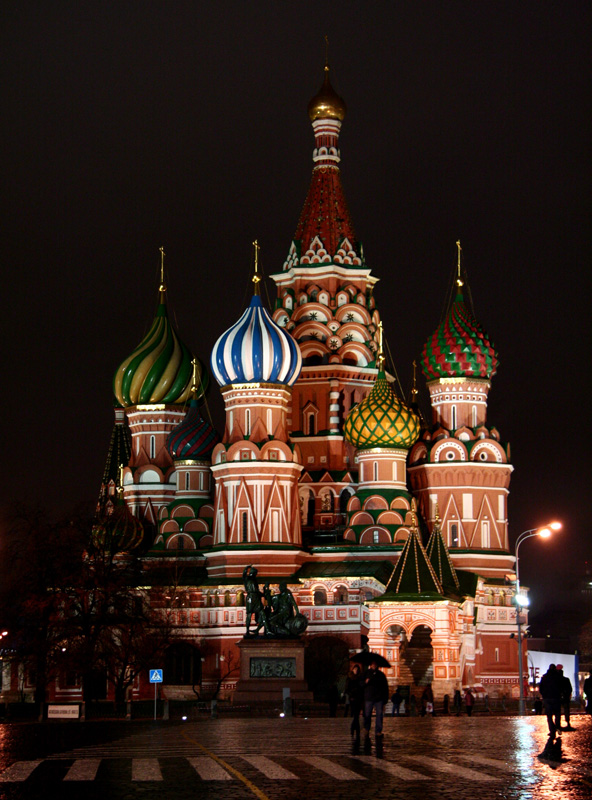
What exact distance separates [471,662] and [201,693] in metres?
10.0

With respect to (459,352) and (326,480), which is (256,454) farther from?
(459,352)

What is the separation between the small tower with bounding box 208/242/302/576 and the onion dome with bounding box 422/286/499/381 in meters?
6.64

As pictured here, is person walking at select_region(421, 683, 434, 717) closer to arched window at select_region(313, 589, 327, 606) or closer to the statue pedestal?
the statue pedestal

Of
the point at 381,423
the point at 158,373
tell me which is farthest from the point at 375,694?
the point at 158,373

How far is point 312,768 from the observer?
17.4m

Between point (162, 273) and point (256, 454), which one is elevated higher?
point (162, 273)

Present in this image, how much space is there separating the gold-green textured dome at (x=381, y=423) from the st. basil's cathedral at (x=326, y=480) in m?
0.08

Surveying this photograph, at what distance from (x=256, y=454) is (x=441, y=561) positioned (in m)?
7.91

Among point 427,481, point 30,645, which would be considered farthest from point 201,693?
point 427,481

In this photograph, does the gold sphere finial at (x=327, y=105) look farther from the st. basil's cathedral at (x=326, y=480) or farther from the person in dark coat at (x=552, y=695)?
the person in dark coat at (x=552, y=695)

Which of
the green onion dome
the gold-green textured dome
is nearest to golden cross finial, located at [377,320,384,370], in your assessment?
the gold-green textured dome

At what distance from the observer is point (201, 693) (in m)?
53.6

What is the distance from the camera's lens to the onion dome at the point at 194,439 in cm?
6106

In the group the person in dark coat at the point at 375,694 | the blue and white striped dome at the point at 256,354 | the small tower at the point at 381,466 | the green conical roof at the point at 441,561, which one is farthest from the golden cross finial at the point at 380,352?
the person in dark coat at the point at 375,694
